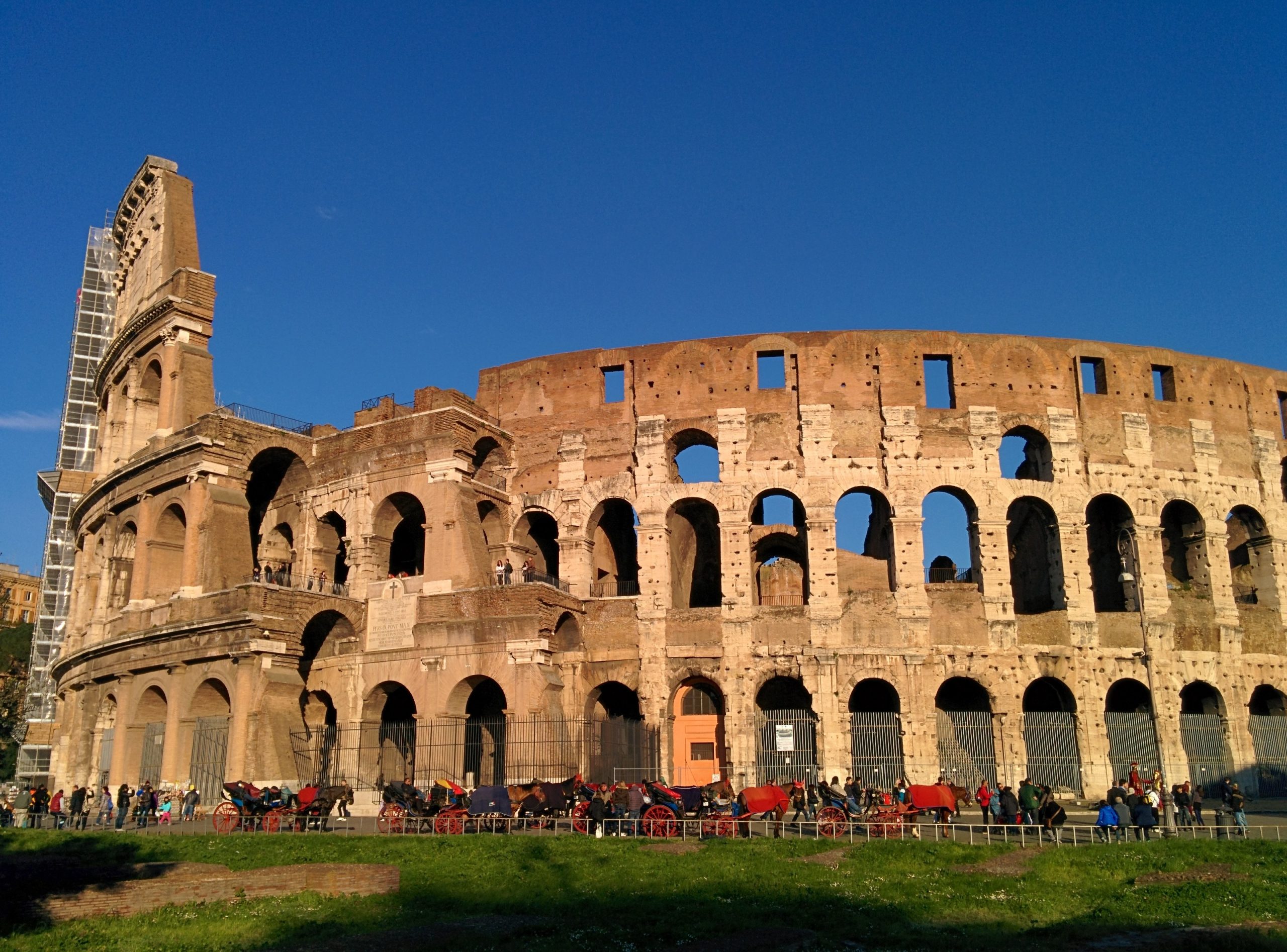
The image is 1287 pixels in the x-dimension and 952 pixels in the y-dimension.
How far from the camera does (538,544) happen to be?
31.3 m

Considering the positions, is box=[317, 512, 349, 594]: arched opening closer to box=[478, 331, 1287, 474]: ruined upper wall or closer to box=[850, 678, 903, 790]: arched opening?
box=[478, 331, 1287, 474]: ruined upper wall

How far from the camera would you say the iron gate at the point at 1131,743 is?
86.8ft

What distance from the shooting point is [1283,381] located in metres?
31.2

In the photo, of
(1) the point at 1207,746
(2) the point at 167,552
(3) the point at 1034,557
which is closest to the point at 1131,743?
(1) the point at 1207,746

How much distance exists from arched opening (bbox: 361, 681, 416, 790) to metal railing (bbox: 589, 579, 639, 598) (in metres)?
5.31

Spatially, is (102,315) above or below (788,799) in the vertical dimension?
above

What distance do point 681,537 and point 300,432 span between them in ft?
37.1

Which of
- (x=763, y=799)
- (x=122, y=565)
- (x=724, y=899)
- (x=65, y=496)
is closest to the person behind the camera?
(x=724, y=899)

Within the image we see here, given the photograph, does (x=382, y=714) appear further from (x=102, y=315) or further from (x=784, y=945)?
(x=102, y=315)

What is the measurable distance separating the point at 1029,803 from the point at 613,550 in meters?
14.9

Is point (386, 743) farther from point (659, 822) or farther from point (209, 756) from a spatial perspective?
point (659, 822)

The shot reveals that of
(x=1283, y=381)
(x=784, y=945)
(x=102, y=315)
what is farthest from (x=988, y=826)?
(x=102, y=315)

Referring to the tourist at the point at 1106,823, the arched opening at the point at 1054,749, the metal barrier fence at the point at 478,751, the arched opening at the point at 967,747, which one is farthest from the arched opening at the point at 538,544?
the tourist at the point at 1106,823

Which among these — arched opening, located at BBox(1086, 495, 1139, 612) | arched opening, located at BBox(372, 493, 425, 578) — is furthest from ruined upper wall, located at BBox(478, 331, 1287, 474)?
arched opening, located at BBox(372, 493, 425, 578)
